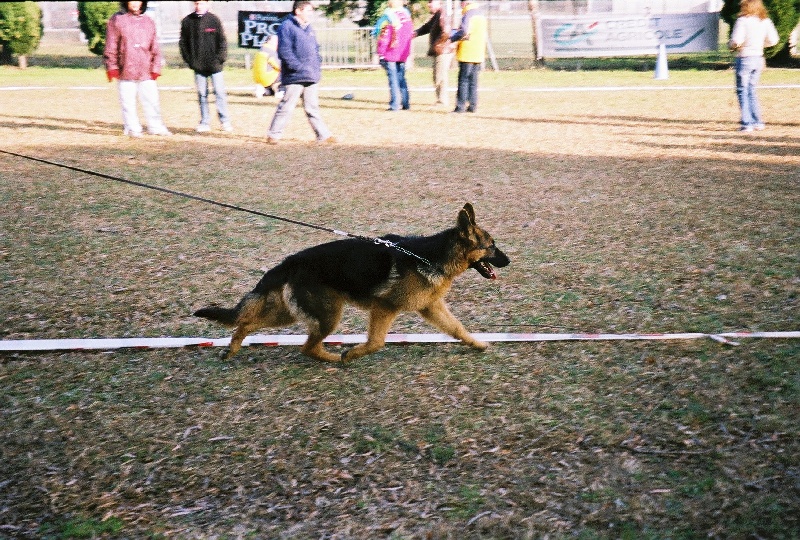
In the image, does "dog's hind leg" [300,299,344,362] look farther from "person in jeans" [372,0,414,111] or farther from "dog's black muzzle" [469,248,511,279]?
"person in jeans" [372,0,414,111]

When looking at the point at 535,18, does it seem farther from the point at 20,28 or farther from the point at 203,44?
the point at 20,28

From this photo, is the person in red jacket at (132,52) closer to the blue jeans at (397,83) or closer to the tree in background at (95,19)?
the blue jeans at (397,83)

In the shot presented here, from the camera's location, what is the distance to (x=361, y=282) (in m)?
5.11

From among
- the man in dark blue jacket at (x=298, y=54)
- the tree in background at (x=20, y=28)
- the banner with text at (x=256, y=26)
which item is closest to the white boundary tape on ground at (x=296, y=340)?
the man in dark blue jacket at (x=298, y=54)

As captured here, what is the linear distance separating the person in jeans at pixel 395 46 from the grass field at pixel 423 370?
5.57 metres

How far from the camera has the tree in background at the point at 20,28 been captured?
1054 inches

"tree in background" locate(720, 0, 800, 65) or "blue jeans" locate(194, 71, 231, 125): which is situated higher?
"tree in background" locate(720, 0, 800, 65)

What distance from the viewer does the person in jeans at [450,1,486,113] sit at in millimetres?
16438

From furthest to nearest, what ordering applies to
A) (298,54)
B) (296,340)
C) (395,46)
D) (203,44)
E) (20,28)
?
(20,28), (395,46), (203,44), (298,54), (296,340)

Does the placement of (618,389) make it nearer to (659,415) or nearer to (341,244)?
(659,415)

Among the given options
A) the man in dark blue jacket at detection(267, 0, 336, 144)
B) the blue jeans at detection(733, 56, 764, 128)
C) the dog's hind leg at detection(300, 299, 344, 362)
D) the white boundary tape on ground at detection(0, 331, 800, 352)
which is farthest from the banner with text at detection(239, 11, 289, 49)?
the dog's hind leg at detection(300, 299, 344, 362)

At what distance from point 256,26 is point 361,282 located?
68.8 feet

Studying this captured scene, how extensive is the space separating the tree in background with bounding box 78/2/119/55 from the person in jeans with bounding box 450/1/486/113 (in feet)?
49.7

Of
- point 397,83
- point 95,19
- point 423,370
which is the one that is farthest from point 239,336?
point 95,19
